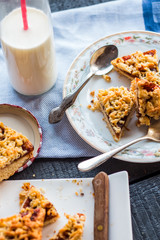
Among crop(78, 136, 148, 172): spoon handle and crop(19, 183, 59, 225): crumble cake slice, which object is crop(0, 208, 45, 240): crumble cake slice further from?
crop(78, 136, 148, 172): spoon handle

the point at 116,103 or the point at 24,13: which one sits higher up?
the point at 24,13

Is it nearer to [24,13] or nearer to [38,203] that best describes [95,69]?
[24,13]

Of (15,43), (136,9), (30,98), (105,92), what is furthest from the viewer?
(136,9)

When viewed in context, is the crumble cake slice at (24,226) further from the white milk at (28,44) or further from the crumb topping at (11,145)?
the white milk at (28,44)

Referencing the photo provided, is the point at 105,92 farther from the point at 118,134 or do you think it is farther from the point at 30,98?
the point at 30,98

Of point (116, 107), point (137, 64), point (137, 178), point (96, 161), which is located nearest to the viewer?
point (96, 161)

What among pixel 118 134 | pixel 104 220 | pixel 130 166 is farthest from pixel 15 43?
pixel 104 220

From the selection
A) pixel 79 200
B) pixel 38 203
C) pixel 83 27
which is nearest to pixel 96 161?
pixel 79 200

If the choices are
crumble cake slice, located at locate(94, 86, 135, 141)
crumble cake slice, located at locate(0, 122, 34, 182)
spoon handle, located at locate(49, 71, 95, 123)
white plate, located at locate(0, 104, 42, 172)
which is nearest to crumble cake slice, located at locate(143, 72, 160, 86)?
crumble cake slice, located at locate(94, 86, 135, 141)
